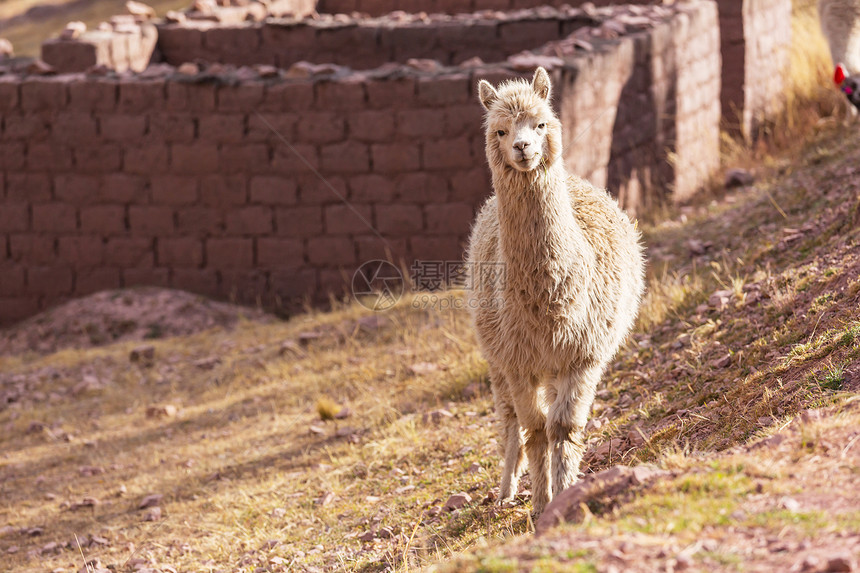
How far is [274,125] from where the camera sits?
9.50 metres

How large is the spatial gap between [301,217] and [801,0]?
14.2 meters

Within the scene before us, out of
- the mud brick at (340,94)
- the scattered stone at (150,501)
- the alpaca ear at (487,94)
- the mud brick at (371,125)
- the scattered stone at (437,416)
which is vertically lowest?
the scattered stone at (150,501)

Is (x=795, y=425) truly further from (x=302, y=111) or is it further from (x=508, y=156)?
(x=302, y=111)

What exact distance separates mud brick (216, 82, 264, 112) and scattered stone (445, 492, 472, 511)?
5.26 meters

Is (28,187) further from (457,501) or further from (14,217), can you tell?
(457,501)

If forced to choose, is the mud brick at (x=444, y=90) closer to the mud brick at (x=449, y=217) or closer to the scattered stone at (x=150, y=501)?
the mud brick at (x=449, y=217)

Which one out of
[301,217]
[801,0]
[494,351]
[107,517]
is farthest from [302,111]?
[801,0]

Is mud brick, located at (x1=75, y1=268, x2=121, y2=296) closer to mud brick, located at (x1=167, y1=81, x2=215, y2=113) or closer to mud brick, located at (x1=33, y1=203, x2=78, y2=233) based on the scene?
mud brick, located at (x1=33, y1=203, x2=78, y2=233)

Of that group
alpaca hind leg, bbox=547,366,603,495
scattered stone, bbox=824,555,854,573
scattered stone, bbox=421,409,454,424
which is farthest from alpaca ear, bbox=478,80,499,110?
scattered stone, bbox=421,409,454,424

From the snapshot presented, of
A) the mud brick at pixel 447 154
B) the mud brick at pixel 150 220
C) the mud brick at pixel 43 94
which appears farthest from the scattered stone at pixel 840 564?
the mud brick at pixel 43 94

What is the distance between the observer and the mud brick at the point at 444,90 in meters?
9.05

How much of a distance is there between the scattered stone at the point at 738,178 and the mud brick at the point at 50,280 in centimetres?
754

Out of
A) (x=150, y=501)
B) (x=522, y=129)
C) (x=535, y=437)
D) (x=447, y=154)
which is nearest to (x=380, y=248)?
(x=447, y=154)

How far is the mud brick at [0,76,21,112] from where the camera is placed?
392 inches
